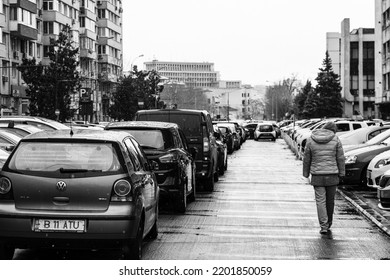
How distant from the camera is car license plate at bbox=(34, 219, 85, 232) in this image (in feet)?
26.6

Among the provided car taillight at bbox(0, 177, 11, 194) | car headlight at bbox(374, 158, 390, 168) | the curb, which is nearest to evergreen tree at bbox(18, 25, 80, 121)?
car headlight at bbox(374, 158, 390, 168)

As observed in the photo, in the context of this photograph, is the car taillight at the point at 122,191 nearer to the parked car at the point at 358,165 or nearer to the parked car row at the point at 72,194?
the parked car row at the point at 72,194

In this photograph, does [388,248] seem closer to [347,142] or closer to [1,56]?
[347,142]

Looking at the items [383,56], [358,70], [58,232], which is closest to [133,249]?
[58,232]

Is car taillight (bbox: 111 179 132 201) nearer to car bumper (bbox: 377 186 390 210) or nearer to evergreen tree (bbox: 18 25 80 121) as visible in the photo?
car bumper (bbox: 377 186 390 210)

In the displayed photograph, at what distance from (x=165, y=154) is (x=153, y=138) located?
370mm

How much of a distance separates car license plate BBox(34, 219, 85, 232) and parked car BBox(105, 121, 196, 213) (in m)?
5.11

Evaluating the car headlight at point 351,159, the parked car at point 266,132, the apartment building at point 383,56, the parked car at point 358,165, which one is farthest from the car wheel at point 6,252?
the apartment building at point 383,56

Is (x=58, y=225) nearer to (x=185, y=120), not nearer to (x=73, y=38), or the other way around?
(x=185, y=120)

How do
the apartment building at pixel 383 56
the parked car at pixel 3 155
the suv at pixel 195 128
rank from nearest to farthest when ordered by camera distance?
the parked car at pixel 3 155 < the suv at pixel 195 128 < the apartment building at pixel 383 56

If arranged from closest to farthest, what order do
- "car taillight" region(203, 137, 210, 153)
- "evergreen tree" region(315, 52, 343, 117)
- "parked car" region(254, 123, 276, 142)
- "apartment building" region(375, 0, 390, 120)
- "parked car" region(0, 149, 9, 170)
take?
"parked car" region(0, 149, 9, 170) → "car taillight" region(203, 137, 210, 153) → "parked car" region(254, 123, 276, 142) → "apartment building" region(375, 0, 390, 120) → "evergreen tree" region(315, 52, 343, 117)

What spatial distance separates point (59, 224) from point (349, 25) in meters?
89.6

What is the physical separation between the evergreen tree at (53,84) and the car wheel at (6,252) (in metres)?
49.2

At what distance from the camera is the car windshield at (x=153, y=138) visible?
13.4m
